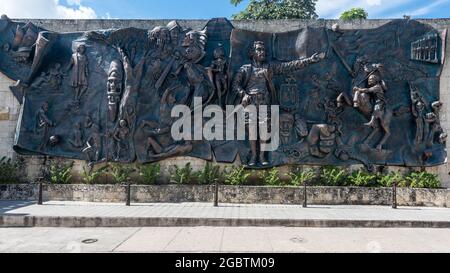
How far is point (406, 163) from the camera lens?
12.4 m

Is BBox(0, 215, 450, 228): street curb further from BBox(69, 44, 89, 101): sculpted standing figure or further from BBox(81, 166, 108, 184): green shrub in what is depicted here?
BBox(69, 44, 89, 101): sculpted standing figure

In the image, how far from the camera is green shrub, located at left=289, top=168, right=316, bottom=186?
40.3ft

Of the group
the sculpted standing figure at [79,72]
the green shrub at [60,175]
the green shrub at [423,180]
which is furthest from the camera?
the sculpted standing figure at [79,72]

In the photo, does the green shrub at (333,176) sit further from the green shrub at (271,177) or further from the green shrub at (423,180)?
the green shrub at (423,180)

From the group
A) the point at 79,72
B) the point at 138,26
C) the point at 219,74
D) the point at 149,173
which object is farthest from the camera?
the point at 138,26

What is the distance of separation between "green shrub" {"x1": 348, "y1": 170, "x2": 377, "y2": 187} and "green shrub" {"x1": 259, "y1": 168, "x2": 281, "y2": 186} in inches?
99.3

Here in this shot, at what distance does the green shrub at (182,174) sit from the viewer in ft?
40.9

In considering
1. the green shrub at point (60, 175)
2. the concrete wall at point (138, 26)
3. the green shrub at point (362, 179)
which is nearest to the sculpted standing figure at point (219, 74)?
the concrete wall at point (138, 26)

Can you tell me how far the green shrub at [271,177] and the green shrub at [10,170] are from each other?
351 inches

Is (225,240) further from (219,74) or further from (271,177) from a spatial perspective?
(219,74)

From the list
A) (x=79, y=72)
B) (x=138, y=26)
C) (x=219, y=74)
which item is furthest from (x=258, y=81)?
(x=79, y=72)

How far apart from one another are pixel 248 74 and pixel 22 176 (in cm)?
912

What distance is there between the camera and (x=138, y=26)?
43.8 ft

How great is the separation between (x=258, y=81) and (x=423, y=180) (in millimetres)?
6683
